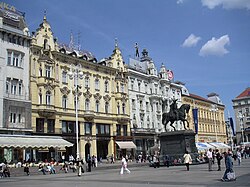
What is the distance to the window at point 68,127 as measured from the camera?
165ft

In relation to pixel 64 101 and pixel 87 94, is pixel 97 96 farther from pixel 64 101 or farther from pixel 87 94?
pixel 64 101

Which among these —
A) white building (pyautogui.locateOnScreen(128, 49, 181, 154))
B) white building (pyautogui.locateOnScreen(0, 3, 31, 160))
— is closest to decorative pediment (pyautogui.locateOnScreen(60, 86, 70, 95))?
white building (pyautogui.locateOnScreen(0, 3, 31, 160))

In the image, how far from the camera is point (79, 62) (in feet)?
180

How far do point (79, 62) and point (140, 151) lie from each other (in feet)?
75.3

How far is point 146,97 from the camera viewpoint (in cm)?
7000

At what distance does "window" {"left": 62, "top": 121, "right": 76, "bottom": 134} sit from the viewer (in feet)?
165

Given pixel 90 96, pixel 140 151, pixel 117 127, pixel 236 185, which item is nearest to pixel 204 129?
pixel 140 151

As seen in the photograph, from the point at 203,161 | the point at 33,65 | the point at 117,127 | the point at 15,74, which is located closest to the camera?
the point at 203,161

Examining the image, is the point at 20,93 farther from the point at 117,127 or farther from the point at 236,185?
the point at 236,185

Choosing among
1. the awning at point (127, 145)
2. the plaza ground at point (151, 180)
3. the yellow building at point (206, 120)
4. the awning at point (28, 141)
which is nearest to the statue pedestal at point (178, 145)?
the plaza ground at point (151, 180)

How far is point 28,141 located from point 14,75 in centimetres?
1008

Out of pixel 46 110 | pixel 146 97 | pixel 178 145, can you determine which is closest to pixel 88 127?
pixel 46 110

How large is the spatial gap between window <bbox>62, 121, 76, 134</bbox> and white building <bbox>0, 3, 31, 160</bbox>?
7.39m

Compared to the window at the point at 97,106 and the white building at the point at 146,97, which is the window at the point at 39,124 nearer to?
the window at the point at 97,106
